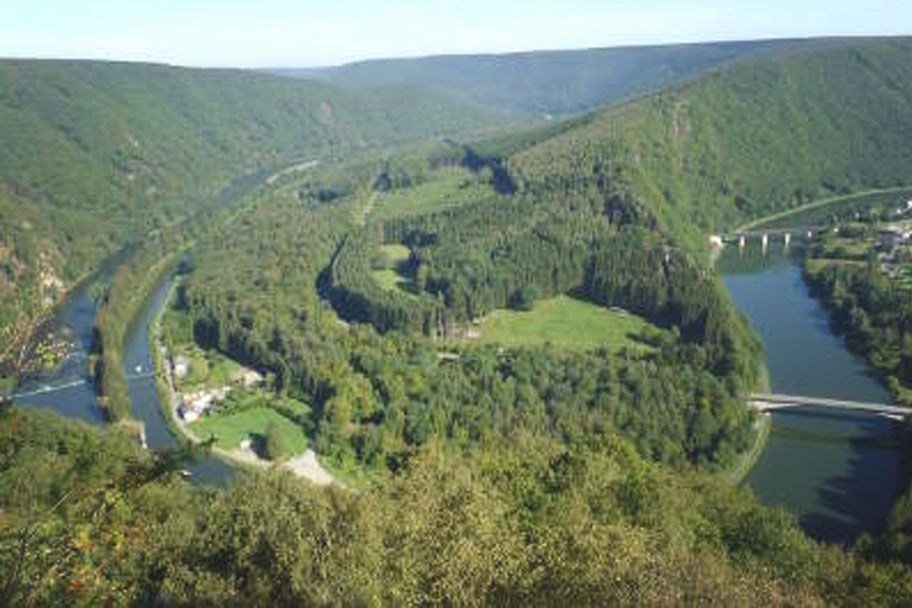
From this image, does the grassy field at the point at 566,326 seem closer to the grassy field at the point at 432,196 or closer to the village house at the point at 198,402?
the village house at the point at 198,402

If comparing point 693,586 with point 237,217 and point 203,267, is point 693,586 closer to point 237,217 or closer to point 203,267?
point 203,267

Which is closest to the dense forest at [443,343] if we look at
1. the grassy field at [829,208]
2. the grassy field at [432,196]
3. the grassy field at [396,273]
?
the grassy field at [396,273]

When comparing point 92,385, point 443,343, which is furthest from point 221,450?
point 443,343

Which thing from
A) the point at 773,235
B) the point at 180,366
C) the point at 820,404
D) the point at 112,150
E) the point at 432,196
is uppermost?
the point at 112,150

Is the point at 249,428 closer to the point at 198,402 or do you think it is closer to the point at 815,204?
the point at 198,402

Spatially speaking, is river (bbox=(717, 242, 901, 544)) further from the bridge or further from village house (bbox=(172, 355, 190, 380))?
village house (bbox=(172, 355, 190, 380))

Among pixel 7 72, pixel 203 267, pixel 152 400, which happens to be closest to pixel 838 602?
pixel 152 400
